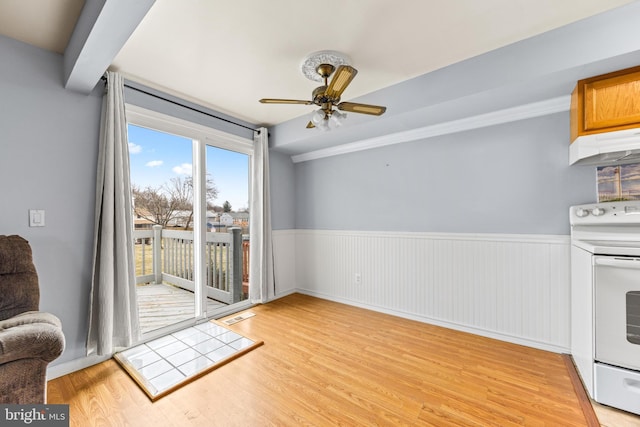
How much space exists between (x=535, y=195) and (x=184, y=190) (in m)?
3.68

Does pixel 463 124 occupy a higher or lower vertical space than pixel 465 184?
higher

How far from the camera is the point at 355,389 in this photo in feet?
6.05

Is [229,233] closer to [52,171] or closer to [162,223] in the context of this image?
[162,223]

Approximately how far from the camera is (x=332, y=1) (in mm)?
1553

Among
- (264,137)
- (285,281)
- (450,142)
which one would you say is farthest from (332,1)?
(285,281)

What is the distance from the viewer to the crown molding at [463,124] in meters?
2.29

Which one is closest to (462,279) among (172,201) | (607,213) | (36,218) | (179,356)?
(607,213)

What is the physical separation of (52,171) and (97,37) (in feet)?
3.73

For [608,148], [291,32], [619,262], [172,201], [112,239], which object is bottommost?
[619,262]

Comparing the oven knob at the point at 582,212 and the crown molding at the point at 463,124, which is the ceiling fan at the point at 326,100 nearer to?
the crown molding at the point at 463,124

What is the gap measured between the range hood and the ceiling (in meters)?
0.78

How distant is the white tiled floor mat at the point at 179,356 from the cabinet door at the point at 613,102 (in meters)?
3.21

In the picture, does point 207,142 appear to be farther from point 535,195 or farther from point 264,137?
point 535,195

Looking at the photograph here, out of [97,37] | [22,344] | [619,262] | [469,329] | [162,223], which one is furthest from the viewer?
[162,223]
